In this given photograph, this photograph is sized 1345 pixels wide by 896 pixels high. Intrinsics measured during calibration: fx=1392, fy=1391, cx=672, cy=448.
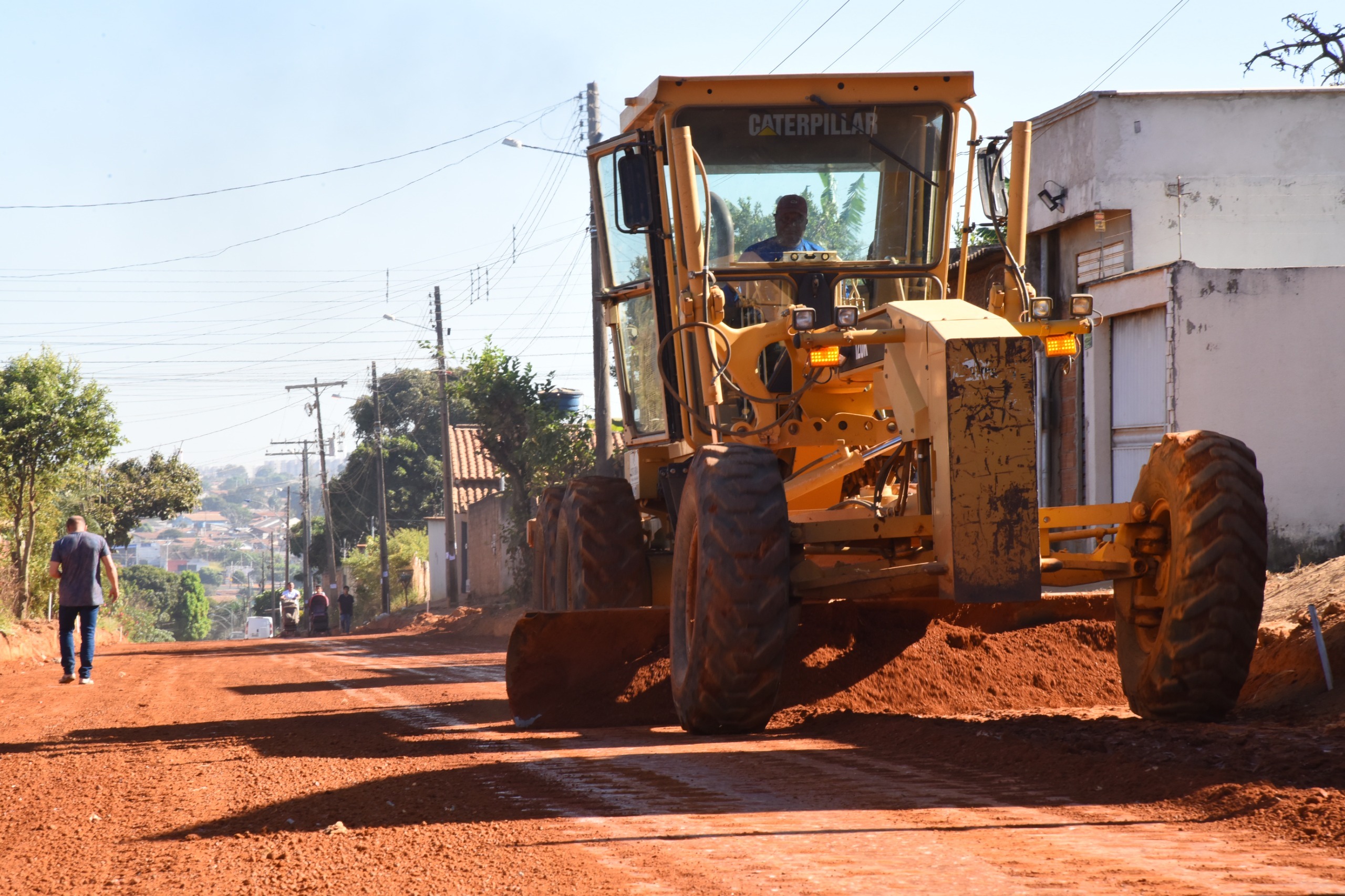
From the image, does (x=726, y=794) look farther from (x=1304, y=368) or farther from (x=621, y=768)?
(x=1304, y=368)

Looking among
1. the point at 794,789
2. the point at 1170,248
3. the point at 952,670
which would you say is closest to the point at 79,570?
the point at 952,670

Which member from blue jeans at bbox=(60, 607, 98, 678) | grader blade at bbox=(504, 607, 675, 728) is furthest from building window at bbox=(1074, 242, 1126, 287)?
blue jeans at bbox=(60, 607, 98, 678)

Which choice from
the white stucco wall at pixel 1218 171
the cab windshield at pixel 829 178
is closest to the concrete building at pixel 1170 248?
the white stucco wall at pixel 1218 171

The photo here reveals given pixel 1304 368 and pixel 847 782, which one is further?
pixel 1304 368

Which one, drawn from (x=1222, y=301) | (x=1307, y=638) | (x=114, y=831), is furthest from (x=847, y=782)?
(x=1222, y=301)

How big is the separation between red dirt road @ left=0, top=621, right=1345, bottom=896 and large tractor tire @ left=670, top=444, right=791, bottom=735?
265 mm

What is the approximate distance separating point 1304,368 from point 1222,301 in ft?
4.23

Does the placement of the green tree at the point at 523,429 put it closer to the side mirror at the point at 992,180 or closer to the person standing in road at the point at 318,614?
the person standing in road at the point at 318,614

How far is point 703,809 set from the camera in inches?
207

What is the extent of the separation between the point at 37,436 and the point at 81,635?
14.1m

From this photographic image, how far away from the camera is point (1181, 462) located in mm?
6562

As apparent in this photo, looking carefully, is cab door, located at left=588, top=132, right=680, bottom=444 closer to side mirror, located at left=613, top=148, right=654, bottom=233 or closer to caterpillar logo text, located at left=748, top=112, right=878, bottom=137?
side mirror, located at left=613, top=148, right=654, bottom=233

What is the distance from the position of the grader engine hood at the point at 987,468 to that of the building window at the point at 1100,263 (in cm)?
1445

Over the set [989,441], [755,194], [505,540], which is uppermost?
[755,194]
